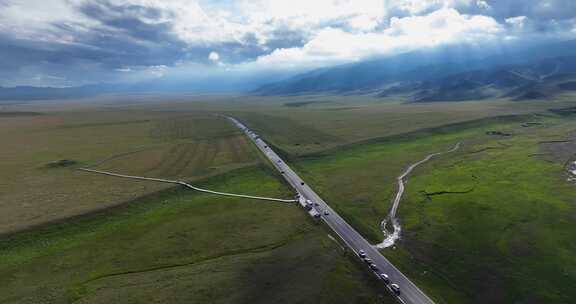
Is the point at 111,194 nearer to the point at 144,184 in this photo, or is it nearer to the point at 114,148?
the point at 144,184

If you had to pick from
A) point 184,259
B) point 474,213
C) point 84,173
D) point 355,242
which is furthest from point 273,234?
point 84,173

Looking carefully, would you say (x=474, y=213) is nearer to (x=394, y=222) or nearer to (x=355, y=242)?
(x=394, y=222)

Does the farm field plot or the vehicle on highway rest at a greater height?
the farm field plot

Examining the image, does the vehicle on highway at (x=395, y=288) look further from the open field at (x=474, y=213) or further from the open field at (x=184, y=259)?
the open field at (x=474, y=213)

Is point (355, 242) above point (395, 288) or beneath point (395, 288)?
above

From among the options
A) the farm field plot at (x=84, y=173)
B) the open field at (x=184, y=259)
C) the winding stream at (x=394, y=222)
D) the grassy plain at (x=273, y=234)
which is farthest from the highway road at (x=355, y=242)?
the farm field plot at (x=84, y=173)

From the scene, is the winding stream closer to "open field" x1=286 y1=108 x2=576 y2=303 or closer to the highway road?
"open field" x1=286 y1=108 x2=576 y2=303

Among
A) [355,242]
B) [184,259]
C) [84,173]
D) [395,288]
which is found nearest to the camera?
[395,288]

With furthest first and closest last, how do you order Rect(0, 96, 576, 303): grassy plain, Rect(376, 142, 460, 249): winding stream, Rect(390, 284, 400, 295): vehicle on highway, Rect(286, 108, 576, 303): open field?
Rect(376, 142, 460, 249): winding stream
Rect(286, 108, 576, 303): open field
Rect(0, 96, 576, 303): grassy plain
Rect(390, 284, 400, 295): vehicle on highway

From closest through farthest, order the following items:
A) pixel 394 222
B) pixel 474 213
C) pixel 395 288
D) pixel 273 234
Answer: pixel 395 288 < pixel 273 234 < pixel 394 222 < pixel 474 213

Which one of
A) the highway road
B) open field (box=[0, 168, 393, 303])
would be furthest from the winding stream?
open field (box=[0, 168, 393, 303])
